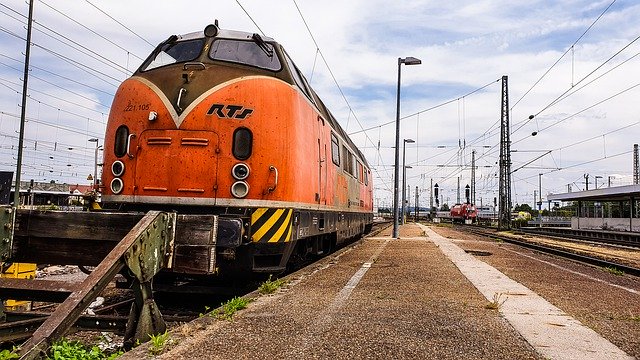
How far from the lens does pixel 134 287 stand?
4.06 metres

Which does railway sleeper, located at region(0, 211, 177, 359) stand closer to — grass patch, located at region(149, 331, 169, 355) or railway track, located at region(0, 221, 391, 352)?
railway track, located at region(0, 221, 391, 352)

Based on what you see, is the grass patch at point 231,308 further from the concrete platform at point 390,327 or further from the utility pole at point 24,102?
the utility pole at point 24,102

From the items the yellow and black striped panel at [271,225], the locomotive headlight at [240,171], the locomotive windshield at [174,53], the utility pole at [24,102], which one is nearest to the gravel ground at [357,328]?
the yellow and black striped panel at [271,225]

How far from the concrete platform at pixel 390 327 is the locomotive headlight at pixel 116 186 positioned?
2432 mm

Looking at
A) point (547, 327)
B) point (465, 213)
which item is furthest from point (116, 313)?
point (465, 213)

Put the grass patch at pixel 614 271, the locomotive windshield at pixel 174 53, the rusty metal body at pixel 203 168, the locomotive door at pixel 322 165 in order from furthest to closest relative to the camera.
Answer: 1. the grass patch at pixel 614 271
2. the locomotive door at pixel 322 165
3. the locomotive windshield at pixel 174 53
4. the rusty metal body at pixel 203 168

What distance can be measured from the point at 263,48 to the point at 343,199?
17.4 feet

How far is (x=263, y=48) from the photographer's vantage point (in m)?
7.32

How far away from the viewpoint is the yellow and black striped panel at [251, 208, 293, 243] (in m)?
6.04

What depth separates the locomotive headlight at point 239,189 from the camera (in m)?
6.08

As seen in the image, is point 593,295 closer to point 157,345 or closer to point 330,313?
point 330,313

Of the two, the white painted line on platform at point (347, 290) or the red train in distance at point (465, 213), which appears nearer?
the white painted line on platform at point (347, 290)

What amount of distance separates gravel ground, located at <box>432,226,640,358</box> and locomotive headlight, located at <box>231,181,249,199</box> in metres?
4.02

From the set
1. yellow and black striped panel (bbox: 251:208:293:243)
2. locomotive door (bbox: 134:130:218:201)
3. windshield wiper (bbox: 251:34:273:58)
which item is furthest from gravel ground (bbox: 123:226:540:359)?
windshield wiper (bbox: 251:34:273:58)
